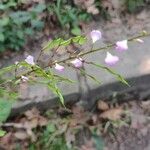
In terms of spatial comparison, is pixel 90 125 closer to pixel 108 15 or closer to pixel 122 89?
pixel 122 89

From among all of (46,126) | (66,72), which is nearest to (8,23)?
(66,72)

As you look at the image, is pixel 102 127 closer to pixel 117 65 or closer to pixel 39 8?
pixel 117 65

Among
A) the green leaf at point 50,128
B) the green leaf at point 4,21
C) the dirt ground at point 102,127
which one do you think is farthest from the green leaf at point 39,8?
the green leaf at point 50,128

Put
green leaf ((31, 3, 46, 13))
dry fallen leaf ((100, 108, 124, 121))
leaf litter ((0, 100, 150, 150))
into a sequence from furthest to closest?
green leaf ((31, 3, 46, 13)) < dry fallen leaf ((100, 108, 124, 121)) < leaf litter ((0, 100, 150, 150))

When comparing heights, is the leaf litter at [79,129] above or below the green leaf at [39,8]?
below

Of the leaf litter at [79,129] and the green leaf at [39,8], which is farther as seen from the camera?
the green leaf at [39,8]

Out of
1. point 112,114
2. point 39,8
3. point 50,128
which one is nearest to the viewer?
point 50,128

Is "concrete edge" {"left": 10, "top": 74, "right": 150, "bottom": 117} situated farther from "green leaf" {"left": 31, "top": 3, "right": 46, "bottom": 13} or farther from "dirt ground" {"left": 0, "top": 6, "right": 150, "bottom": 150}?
"green leaf" {"left": 31, "top": 3, "right": 46, "bottom": 13}

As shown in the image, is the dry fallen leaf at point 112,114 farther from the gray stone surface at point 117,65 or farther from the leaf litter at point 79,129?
the gray stone surface at point 117,65

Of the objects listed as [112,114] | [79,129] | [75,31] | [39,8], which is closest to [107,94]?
[112,114]

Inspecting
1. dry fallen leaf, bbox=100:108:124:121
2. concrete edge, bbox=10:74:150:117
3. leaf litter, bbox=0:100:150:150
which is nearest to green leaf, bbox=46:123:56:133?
leaf litter, bbox=0:100:150:150

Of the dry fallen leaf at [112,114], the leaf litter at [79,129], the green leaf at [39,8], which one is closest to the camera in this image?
the leaf litter at [79,129]

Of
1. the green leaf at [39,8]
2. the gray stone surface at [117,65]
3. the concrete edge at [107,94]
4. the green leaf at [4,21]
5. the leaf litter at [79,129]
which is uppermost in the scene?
the green leaf at [39,8]
